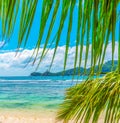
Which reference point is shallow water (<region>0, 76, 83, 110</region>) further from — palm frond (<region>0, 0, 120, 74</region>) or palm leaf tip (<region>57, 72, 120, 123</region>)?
palm frond (<region>0, 0, 120, 74</region>)

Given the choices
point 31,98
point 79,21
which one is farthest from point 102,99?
point 31,98

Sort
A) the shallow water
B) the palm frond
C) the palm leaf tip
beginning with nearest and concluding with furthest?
1. the palm frond
2. the palm leaf tip
3. the shallow water

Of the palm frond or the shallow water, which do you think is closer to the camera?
the palm frond

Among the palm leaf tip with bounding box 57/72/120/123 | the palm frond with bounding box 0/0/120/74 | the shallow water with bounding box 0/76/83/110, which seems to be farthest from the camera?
the shallow water with bounding box 0/76/83/110

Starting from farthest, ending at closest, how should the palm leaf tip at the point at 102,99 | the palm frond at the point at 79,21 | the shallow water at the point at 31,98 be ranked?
the shallow water at the point at 31,98, the palm leaf tip at the point at 102,99, the palm frond at the point at 79,21

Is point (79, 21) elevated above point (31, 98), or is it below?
above

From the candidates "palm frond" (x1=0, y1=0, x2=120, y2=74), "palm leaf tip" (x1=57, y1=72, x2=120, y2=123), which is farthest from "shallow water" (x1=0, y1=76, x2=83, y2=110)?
"palm frond" (x1=0, y1=0, x2=120, y2=74)

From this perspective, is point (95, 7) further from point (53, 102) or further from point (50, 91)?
point (50, 91)

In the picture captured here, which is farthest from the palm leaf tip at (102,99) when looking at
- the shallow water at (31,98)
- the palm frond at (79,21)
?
the shallow water at (31,98)

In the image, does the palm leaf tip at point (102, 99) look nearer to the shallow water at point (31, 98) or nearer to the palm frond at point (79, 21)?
the palm frond at point (79, 21)

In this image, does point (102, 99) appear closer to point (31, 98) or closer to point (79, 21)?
point (79, 21)

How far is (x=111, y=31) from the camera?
799mm

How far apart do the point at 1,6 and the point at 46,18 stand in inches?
2.8

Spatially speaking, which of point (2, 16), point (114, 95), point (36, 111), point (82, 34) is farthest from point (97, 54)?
point (36, 111)
